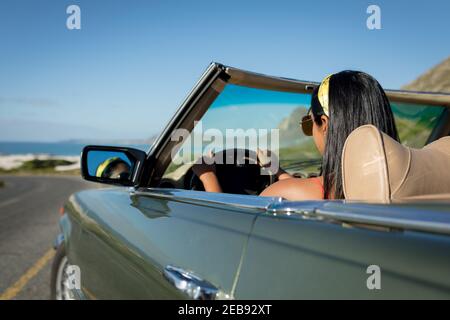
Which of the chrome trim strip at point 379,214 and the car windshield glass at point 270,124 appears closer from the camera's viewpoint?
the chrome trim strip at point 379,214

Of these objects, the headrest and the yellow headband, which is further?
the yellow headband

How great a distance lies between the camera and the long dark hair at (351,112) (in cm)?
216

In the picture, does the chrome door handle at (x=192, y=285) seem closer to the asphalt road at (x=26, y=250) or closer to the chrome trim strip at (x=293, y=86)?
the chrome trim strip at (x=293, y=86)

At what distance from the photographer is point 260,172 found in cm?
338

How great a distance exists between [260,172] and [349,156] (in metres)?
1.74

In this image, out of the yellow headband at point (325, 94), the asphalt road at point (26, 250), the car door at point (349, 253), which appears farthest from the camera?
the asphalt road at point (26, 250)

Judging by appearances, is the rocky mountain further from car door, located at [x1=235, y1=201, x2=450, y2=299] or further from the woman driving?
car door, located at [x1=235, y1=201, x2=450, y2=299]

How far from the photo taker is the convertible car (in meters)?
1.30

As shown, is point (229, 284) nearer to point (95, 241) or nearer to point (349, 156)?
point (349, 156)

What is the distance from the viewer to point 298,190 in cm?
206

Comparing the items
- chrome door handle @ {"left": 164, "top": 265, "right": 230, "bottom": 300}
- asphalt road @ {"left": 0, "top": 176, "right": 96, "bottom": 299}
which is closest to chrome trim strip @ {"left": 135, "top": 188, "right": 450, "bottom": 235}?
chrome door handle @ {"left": 164, "top": 265, "right": 230, "bottom": 300}

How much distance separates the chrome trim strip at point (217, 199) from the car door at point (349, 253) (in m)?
0.17

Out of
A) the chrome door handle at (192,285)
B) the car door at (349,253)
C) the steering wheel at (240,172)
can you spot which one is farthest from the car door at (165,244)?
the steering wheel at (240,172)

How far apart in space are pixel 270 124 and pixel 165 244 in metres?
1.33
